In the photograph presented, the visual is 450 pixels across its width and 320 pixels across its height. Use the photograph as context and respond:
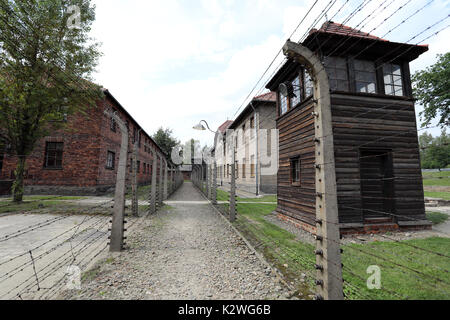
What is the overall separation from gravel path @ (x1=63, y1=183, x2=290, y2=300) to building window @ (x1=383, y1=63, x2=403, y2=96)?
7516 mm

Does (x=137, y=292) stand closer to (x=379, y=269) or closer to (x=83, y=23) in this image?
(x=379, y=269)

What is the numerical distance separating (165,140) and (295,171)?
122 ft

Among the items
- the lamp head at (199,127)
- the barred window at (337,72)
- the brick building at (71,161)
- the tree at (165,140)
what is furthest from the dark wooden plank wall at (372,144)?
the tree at (165,140)

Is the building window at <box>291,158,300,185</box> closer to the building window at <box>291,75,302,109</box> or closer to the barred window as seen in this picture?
the building window at <box>291,75,302,109</box>

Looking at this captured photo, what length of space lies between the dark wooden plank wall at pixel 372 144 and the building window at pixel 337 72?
1.34 ft

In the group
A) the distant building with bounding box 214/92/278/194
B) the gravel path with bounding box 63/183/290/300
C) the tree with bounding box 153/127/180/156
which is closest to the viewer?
the gravel path with bounding box 63/183/290/300

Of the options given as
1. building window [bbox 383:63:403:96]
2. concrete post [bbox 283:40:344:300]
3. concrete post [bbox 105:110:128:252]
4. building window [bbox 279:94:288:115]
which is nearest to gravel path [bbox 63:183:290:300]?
concrete post [bbox 105:110:128:252]

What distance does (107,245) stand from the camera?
15.5 feet

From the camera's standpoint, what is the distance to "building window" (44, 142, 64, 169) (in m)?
13.7

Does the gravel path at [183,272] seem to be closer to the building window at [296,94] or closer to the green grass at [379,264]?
the green grass at [379,264]

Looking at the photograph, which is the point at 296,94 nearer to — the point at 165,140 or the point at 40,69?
the point at 40,69

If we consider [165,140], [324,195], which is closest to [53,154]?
[324,195]

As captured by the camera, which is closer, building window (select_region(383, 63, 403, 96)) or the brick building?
building window (select_region(383, 63, 403, 96))

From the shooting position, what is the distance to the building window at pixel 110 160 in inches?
599
